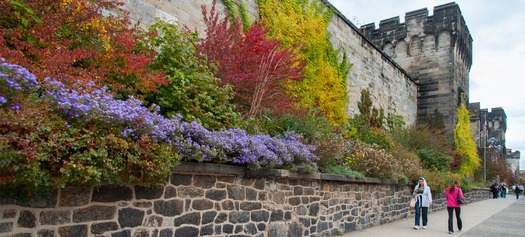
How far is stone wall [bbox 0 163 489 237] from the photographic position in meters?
3.77

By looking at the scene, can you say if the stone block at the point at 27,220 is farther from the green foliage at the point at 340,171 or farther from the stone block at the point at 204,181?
the green foliage at the point at 340,171

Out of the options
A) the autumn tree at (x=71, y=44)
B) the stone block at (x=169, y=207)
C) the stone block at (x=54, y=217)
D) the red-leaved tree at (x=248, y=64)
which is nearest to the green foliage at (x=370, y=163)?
the red-leaved tree at (x=248, y=64)

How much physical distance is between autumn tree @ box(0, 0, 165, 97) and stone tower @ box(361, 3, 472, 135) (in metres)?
21.0

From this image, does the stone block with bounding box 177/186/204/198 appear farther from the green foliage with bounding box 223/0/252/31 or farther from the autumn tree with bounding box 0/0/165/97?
the green foliage with bounding box 223/0/252/31

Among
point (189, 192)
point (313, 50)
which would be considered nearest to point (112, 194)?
point (189, 192)

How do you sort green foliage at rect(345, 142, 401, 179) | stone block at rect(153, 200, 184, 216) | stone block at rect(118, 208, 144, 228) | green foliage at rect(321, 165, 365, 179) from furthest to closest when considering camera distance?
green foliage at rect(345, 142, 401, 179) → green foliage at rect(321, 165, 365, 179) → stone block at rect(153, 200, 184, 216) → stone block at rect(118, 208, 144, 228)

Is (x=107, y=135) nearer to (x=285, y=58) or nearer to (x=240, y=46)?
(x=240, y=46)

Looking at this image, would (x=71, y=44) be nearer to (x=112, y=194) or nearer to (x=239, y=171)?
(x=112, y=194)

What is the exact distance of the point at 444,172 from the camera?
59.1ft

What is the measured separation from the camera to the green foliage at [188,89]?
6207mm

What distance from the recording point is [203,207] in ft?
17.4

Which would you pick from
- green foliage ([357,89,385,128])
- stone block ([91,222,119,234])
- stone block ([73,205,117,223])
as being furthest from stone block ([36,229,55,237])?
green foliage ([357,89,385,128])

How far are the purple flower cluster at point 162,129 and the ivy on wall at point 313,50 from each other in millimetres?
4565

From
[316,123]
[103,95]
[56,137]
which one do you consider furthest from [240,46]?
[56,137]
